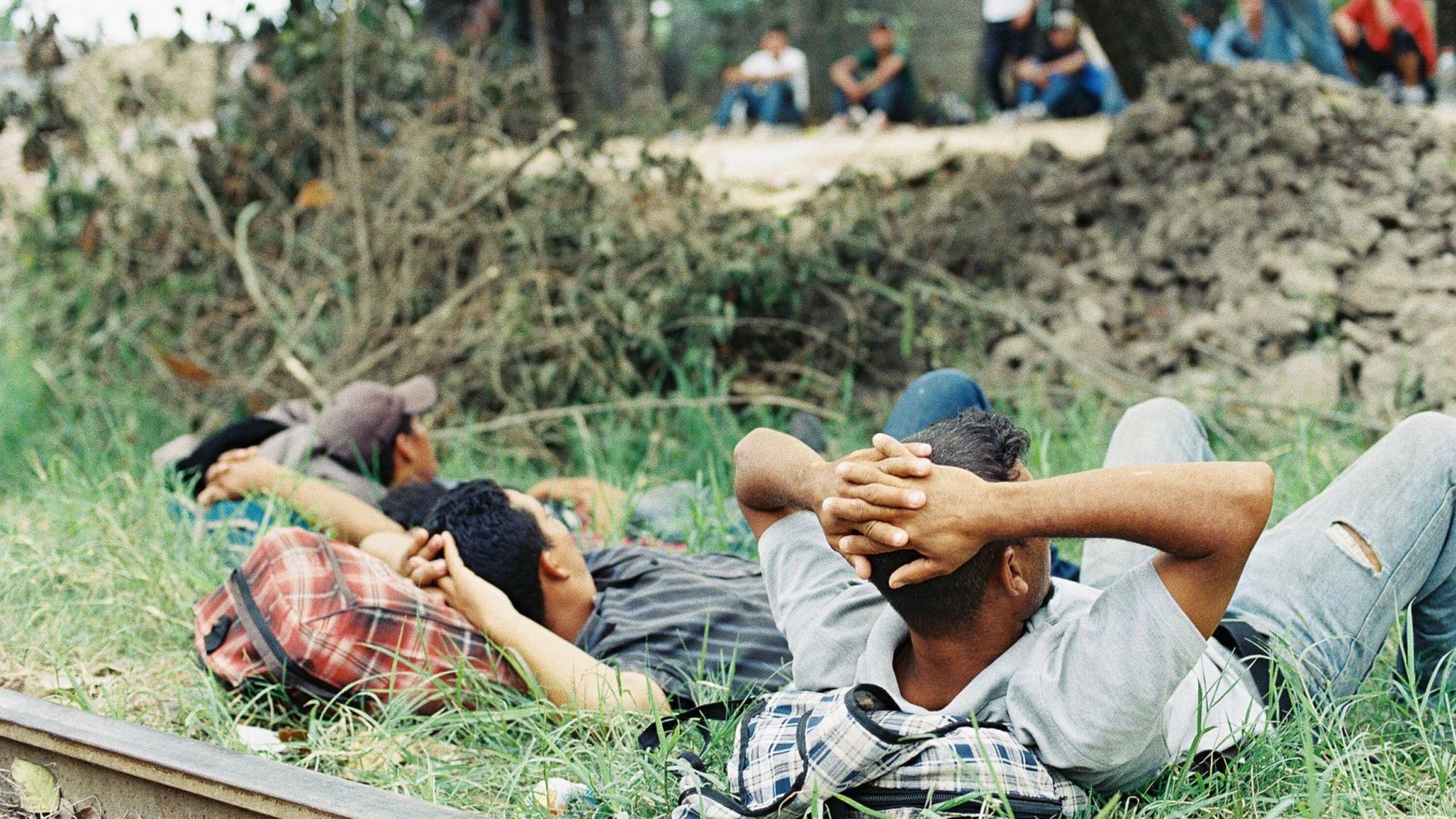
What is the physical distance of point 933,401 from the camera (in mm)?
3693

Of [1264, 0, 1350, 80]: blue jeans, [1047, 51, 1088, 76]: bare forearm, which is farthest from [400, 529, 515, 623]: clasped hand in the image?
[1047, 51, 1088, 76]: bare forearm

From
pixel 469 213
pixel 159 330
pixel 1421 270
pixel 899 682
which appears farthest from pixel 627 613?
pixel 159 330

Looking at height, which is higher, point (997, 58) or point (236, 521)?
point (997, 58)

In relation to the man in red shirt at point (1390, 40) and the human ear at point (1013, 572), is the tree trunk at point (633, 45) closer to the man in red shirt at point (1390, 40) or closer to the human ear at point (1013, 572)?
the man in red shirt at point (1390, 40)

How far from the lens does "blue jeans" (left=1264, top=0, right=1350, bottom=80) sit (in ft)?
28.8

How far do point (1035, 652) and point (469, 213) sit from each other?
4952 mm

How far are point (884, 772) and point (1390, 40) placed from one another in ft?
28.6

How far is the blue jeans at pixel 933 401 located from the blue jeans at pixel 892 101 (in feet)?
24.3

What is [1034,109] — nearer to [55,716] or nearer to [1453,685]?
[1453,685]

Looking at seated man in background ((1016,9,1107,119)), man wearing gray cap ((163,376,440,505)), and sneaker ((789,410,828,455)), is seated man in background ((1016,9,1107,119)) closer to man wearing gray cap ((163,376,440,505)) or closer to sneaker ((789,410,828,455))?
sneaker ((789,410,828,455))

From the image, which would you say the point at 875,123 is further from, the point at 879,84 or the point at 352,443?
the point at 352,443

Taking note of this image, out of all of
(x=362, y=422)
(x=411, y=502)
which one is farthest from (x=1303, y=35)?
(x=411, y=502)

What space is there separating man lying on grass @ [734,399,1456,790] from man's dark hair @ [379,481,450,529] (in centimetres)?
182

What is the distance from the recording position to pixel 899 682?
233cm
